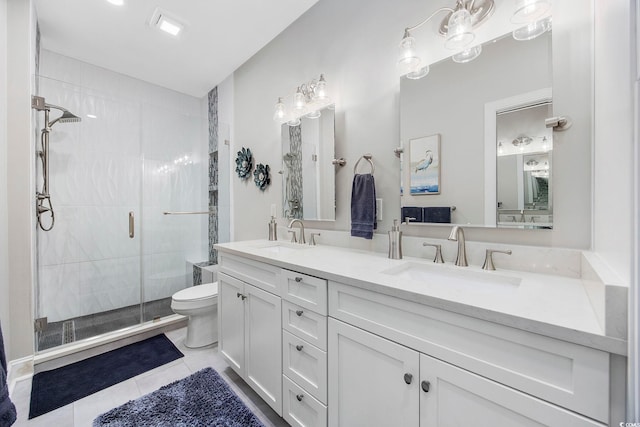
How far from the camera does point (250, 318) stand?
1.51 metres

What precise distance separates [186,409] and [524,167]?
204cm

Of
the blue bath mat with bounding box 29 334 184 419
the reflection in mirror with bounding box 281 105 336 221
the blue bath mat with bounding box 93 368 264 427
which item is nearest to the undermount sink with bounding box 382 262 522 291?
the reflection in mirror with bounding box 281 105 336 221

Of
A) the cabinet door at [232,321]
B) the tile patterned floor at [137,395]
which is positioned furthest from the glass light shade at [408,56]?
the tile patterned floor at [137,395]

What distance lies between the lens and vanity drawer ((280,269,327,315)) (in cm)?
109

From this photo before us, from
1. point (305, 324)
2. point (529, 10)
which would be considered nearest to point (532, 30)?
point (529, 10)

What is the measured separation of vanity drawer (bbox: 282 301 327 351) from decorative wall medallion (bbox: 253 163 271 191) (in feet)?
4.42

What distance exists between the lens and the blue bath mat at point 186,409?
4.46 ft

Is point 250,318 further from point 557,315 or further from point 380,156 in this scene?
point 557,315

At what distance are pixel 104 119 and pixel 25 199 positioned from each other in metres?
1.05

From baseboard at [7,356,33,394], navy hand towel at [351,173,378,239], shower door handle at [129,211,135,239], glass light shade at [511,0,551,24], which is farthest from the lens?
shower door handle at [129,211,135,239]

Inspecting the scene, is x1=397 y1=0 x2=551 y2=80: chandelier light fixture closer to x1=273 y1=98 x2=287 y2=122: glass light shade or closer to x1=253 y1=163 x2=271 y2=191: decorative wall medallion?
x1=273 y1=98 x2=287 y2=122: glass light shade

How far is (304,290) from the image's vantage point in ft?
3.88

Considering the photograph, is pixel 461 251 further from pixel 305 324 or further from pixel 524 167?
pixel 305 324

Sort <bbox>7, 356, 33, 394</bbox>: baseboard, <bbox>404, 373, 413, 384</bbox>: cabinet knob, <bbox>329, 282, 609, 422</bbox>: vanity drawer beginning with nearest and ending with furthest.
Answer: <bbox>329, 282, 609, 422</bbox>: vanity drawer → <bbox>404, 373, 413, 384</bbox>: cabinet knob → <bbox>7, 356, 33, 394</bbox>: baseboard
